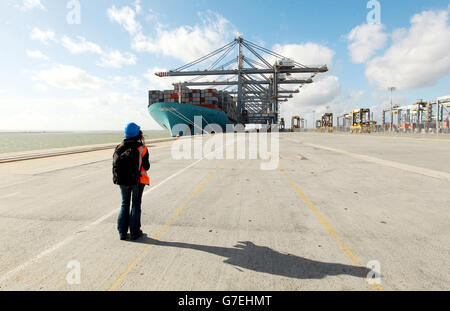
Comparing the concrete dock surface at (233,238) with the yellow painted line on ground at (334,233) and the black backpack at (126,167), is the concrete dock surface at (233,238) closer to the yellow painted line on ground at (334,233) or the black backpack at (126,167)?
the yellow painted line on ground at (334,233)

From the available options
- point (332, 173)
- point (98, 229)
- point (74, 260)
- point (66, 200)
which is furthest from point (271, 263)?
point (332, 173)

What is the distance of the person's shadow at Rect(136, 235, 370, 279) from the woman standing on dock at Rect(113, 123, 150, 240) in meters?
0.67

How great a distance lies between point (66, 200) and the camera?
5840mm

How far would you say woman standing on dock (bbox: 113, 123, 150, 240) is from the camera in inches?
141

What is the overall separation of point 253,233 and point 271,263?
3.10 feet

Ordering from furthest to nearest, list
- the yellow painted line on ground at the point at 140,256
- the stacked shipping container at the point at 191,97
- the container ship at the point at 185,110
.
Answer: the stacked shipping container at the point at 191,97
the container ship at the point at 185,110
the yellow painted line on ground at the point at 140,256

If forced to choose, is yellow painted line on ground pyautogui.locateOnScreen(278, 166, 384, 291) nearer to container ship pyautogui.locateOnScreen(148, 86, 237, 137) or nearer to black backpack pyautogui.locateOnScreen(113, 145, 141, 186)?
black backpack pyautogui.locateOnScreen(113, 145, 141, 186)

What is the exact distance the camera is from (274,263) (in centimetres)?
301

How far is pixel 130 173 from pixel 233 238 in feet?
6.61

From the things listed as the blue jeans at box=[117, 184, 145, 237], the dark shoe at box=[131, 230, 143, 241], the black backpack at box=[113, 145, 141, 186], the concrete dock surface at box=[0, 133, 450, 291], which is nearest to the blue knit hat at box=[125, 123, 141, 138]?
the black backpack at box=[113, 145, 141, 186]

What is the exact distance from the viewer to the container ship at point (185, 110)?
4494 centimetres

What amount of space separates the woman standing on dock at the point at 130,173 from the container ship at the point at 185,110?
42049 mm

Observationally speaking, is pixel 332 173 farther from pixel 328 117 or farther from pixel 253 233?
pixel 328 117

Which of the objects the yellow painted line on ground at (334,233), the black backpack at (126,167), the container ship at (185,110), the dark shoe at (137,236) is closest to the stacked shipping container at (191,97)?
the container ship at (185,110)
